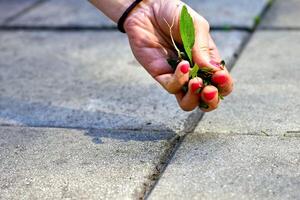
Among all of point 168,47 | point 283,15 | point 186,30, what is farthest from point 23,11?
point 186,30

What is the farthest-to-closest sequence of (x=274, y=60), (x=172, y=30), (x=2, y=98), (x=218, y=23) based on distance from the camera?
(x=218, y=23)
(x=274, y=60)
(x=2, y=98)
(x=172, y=30)

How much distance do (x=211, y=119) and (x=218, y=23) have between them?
103cm

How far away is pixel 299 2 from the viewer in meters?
3.15

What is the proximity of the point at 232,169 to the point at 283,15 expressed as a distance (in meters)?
1.56

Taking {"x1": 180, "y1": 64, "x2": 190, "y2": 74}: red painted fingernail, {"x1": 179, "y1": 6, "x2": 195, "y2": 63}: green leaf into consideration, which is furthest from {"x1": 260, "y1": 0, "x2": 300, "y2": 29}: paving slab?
{"x1": 180, "y1": 64, "x2": 190, "y2": 74}: red painted fingernail

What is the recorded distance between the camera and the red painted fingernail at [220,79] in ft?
5.33

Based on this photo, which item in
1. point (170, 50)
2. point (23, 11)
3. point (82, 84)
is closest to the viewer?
point (170, 50)

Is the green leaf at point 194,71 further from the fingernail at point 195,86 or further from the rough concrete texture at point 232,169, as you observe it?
the rough concrete texture at point 232,169

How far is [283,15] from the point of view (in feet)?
9.63

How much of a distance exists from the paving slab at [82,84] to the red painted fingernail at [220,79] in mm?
248

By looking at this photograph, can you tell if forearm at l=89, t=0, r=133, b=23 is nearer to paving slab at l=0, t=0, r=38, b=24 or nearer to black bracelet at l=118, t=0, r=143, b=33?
black bracelet at l=118, t=0, r=143, b=33

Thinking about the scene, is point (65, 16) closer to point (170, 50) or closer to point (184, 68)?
point (170, 50)

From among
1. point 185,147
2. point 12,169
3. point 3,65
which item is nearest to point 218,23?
point 3,65

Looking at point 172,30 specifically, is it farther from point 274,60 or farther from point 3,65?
point 3,65
